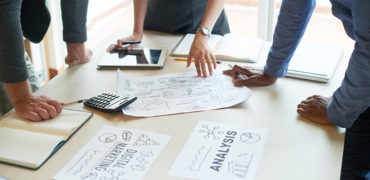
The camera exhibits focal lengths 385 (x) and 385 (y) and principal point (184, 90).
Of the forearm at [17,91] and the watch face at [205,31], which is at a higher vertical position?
the watch face at [205,31]

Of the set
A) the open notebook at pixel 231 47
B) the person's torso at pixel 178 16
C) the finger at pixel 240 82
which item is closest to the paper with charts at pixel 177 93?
the finger at pixel 240 82

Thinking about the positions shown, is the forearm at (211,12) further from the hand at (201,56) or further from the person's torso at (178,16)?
the person's torso at (178,16)

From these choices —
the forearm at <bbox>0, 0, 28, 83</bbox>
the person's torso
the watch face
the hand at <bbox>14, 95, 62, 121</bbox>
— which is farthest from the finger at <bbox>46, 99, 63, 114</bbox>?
the person's torso

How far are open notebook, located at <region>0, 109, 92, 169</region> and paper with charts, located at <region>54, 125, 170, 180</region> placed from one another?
68mm

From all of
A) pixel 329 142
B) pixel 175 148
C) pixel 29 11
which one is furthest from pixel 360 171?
pixel 29 11

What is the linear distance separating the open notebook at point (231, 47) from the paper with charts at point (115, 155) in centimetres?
56

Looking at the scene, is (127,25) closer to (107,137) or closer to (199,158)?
(107,137)

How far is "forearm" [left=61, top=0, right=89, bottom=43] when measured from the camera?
1.37 metres

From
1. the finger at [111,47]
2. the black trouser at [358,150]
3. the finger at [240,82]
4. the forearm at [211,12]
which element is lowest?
the black trouser at [358,150]

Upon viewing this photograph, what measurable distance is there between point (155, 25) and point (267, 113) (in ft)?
2.74

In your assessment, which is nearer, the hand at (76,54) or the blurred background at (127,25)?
the hand at (76,54)

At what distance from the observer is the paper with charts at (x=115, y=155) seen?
84 centimetres

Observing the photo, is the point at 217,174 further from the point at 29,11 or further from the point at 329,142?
the point at 29,11

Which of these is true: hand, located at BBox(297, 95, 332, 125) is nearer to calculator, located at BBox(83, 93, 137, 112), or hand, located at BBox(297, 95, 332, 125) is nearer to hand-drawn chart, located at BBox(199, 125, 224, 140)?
hand-drawn chart, located at BBox(199, 125, 224, 140)
